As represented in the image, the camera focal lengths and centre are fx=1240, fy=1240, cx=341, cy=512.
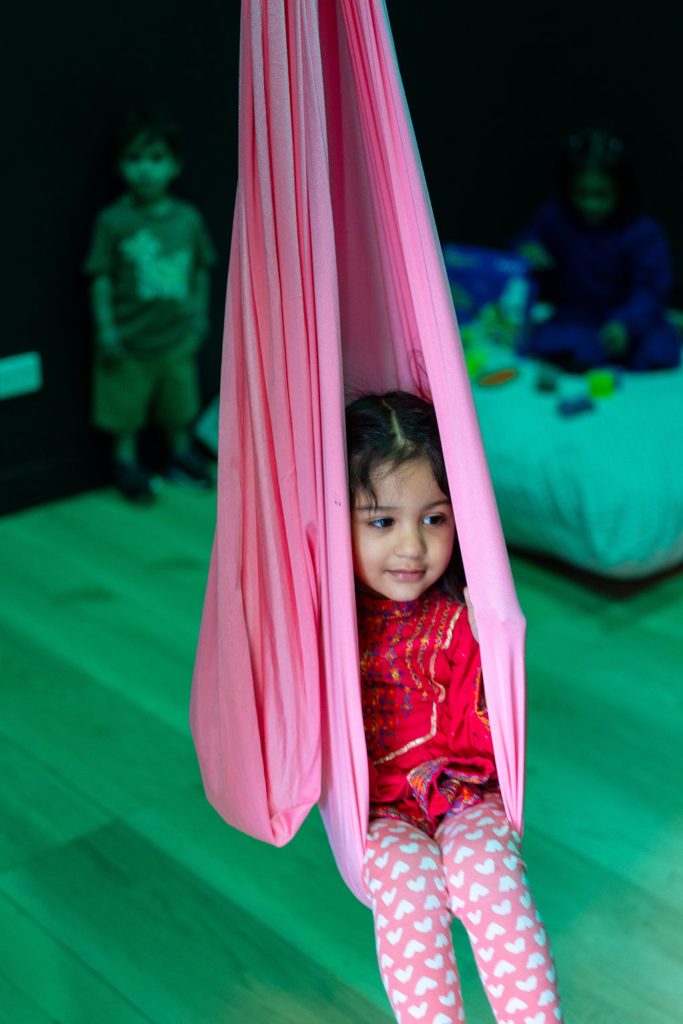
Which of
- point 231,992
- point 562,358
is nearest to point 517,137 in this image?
point 562,358

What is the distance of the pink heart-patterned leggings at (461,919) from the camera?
1250 mm

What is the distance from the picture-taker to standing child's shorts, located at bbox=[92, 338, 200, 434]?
2.84 meters

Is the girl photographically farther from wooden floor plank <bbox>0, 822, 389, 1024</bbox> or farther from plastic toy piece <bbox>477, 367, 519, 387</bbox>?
plastic toy piece <bbox>477, 367, 519, 387</bbox>

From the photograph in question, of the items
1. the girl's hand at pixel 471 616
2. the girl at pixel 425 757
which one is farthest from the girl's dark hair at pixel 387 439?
the girl's hand at pixel 471 616

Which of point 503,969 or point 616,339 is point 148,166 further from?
point 503,969

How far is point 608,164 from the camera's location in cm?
292

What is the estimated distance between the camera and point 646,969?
160cm

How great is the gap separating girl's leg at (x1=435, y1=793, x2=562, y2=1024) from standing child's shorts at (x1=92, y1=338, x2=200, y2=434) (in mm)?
1727

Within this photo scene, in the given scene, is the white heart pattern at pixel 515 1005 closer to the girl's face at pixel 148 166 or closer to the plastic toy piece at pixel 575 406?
the plastic toy piece at pixel 575 406

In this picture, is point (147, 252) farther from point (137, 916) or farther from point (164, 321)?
point (137, 916)

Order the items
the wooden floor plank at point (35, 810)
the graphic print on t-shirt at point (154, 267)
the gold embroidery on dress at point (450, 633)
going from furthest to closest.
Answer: the graphic print on t-shirt at point (154, 267) → the wooden floor plank at point (35, 810) → the gold embroidery on dress at point (450, 633)

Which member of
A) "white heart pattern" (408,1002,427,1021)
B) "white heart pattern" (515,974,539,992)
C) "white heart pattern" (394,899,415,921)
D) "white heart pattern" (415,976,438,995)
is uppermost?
"white heart pattern" (394,899,415,921)

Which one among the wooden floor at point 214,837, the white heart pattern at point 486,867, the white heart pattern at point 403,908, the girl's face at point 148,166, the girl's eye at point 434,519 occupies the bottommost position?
the wooden floor at point 214,837

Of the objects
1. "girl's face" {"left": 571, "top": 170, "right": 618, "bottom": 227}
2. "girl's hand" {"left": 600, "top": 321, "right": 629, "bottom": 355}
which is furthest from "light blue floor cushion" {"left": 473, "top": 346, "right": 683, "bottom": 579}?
"girl's face" {"left": 571, "top": 170, "right": 618, "bottom": 227}
